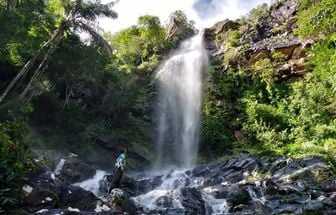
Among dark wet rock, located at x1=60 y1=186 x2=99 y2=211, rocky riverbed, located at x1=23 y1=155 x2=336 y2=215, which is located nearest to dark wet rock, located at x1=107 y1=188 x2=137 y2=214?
rocky riverbed, located at x1=23 y1=155 x2=336 y2=215

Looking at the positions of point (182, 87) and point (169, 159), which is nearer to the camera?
point (169, 159)

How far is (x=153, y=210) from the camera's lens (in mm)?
14867

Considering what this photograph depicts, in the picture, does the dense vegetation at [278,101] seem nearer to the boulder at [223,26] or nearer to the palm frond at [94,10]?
the boulder at [223,26]

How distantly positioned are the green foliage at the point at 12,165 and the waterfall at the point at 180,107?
442 inches

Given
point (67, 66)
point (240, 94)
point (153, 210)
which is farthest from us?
point (240, 94)

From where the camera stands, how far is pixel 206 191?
17.4m

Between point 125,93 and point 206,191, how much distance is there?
38.8 ft

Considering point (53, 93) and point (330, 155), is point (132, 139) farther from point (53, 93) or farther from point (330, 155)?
point (330, 155)

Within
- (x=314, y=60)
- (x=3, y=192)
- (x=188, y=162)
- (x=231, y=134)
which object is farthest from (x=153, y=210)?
(x=314, y=60)

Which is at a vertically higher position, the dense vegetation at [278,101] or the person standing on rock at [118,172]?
the dense vegetation at [278,101]

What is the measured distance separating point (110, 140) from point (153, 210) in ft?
37.4

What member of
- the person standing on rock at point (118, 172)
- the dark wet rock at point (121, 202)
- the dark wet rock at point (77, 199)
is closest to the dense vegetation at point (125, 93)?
the person standing on rock at point (118, 172)

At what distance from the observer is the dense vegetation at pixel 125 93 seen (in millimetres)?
22391

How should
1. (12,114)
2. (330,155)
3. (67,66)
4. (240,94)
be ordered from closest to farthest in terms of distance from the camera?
(330,155) → (12,114) → (67,66) → (240,94)
